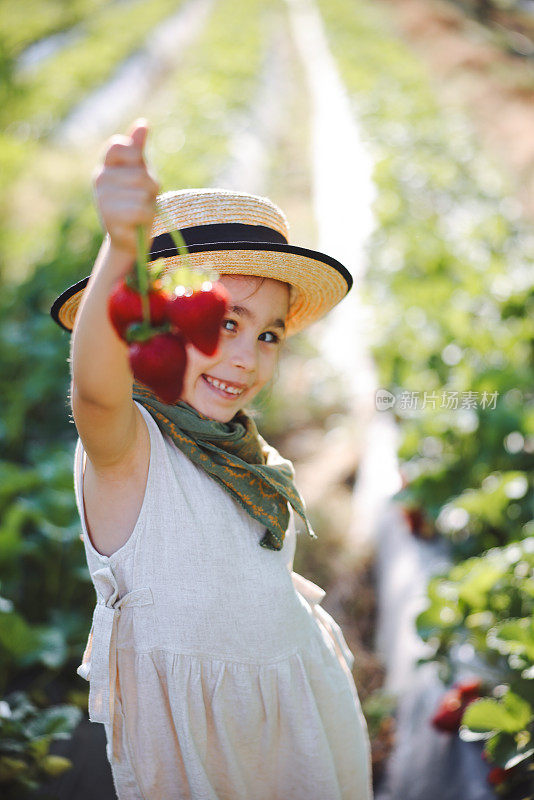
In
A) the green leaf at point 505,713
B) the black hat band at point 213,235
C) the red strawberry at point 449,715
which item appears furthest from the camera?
the red strawberry at point 449,715

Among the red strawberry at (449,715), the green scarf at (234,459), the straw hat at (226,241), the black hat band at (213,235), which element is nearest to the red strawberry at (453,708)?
the red strawberry at (449,715)

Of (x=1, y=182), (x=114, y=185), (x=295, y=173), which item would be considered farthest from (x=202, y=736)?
(x=295, y=173)

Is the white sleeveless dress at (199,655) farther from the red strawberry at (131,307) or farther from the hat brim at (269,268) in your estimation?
the red strawberry at (131,307)

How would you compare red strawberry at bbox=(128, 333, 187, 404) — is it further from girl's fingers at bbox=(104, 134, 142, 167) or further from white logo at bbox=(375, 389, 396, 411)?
white logo at bbox=(375, 389, 396, 411)

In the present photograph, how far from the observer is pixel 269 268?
51.6 inches

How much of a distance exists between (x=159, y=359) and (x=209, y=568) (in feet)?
2.31

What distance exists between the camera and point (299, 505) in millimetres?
1392

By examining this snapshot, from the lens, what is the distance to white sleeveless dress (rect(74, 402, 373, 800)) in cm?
125

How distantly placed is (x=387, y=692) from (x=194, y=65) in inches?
526

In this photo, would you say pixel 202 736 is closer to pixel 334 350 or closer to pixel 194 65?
pixel 334 350

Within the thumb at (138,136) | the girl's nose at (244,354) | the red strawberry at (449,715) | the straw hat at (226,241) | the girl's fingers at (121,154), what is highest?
the thumb at (138,136)

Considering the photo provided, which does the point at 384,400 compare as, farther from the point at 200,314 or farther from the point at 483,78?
the point at 483,78

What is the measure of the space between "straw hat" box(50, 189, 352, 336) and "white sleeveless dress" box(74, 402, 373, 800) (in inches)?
10.8

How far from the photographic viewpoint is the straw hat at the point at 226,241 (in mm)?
1212
